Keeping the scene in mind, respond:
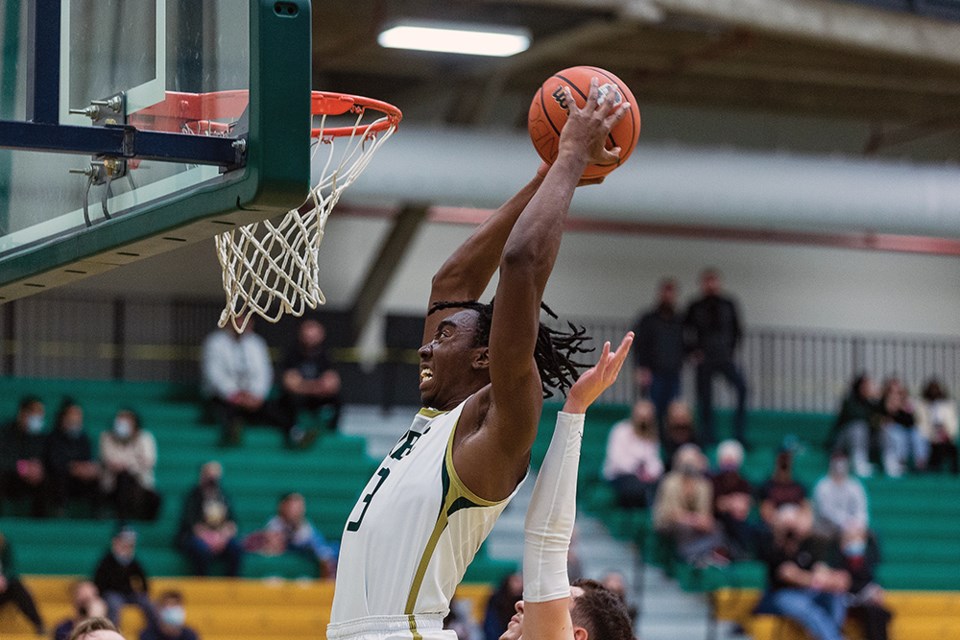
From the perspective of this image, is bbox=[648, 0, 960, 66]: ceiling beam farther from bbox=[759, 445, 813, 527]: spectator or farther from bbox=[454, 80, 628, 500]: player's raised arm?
bbox=[454, 80, 628, 500]: player's raised arm

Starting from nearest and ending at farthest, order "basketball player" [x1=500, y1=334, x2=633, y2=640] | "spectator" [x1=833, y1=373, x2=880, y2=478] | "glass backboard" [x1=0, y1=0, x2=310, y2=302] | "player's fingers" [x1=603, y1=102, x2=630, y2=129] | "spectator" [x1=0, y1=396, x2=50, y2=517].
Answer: "glass backboard" [x1=0, y1=0, x2=310, y2=302]
"basketball player" [x1=500, y1=334, x2=633, y2=640]
"player's fingers" [x1=603, y1=102, x2=630, y2=129]
"spectator" [x1=0, y1=396, x2=50, y2=517]
"spectator" [x1=833, y1=373, x2=880, y2=478]

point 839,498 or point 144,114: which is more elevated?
point 144,114

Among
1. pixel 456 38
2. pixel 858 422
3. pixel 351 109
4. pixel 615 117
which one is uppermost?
pixel 456 38

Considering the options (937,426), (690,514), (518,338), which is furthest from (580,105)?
(937,426)

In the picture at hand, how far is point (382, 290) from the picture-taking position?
1620cm

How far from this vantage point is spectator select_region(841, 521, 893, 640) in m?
12.0

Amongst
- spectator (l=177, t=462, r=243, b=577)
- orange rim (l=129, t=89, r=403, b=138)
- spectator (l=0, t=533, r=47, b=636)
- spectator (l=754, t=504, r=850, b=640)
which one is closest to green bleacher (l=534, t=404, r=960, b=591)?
spectator (l=754, t=504, r=850, b=640)

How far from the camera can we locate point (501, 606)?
1042cm

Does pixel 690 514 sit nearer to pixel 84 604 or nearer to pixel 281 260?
pixel 84 604

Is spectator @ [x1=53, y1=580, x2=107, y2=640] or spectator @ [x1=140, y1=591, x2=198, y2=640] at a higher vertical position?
spectator @ [x1=53, y1=580, x2=107, y2=640]

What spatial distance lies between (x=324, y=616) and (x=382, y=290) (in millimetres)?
5416

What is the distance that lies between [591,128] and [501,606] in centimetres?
711

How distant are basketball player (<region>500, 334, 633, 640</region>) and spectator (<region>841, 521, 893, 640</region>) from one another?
8633mm

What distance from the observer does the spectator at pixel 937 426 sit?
16281mm
